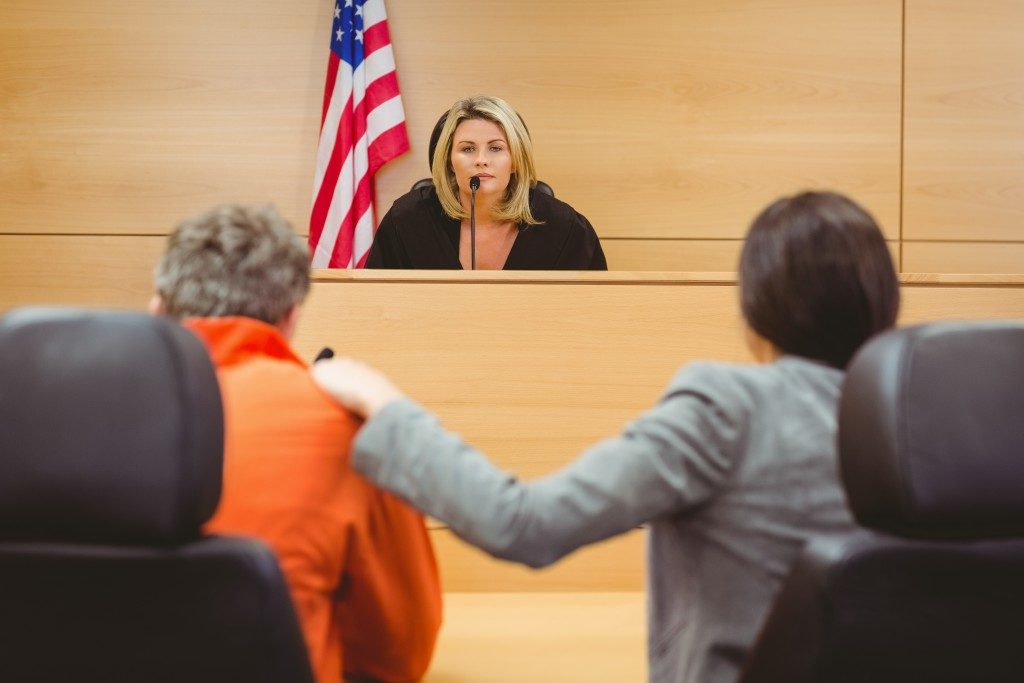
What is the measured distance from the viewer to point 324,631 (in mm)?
1271

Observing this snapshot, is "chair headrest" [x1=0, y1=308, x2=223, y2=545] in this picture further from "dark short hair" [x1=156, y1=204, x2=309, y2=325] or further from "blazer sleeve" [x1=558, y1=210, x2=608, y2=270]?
"blazer sleeve" [x1=558, y1=210, x2=608, y2=270]

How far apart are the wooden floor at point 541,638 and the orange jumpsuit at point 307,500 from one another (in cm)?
25

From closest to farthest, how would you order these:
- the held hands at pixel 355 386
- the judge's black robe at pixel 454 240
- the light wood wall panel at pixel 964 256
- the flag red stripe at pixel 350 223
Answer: the held hands at pixel 355 386
the judge's black robe at pixel 454 240
the flag red stripe at pixel 350 223
the light wood wall panel at pixel 964 256

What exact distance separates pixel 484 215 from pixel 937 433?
257 centimetres

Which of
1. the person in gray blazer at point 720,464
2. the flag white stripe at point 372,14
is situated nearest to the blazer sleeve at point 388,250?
the flag white stripe at point 372,14

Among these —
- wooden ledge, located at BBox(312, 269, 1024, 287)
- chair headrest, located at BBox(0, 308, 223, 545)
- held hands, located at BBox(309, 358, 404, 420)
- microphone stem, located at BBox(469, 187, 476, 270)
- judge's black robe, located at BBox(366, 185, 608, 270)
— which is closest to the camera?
chair headrest, located at BBox(0, 308, 223, 545)

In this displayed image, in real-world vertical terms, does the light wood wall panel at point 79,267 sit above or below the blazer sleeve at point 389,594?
above

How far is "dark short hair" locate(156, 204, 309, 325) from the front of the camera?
1.30 meters

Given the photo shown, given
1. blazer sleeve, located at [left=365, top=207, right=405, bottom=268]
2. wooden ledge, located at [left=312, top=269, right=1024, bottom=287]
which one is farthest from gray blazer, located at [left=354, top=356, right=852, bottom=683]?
blazer sleeve, located at [left=365, top=207, right=405, bottom=268]

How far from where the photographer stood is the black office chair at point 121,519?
0.94 meters

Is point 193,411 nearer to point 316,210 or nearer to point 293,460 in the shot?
point 293,460

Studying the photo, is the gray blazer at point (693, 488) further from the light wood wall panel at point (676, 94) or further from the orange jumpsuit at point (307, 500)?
the light wood wall panel at point (676, 94)

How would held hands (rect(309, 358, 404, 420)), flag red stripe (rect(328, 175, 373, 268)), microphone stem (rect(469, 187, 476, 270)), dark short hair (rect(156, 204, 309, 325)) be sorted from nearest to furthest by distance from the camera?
Answer: held hands (rect(309, 358, 404, 420)), dark short hair (rect(156, 204, 309, 325)), microphone stem (rect(469, 187, 476, 270)), flag red stripe (rect(328, 175, 373, 268))

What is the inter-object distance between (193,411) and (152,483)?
0.07 metres
